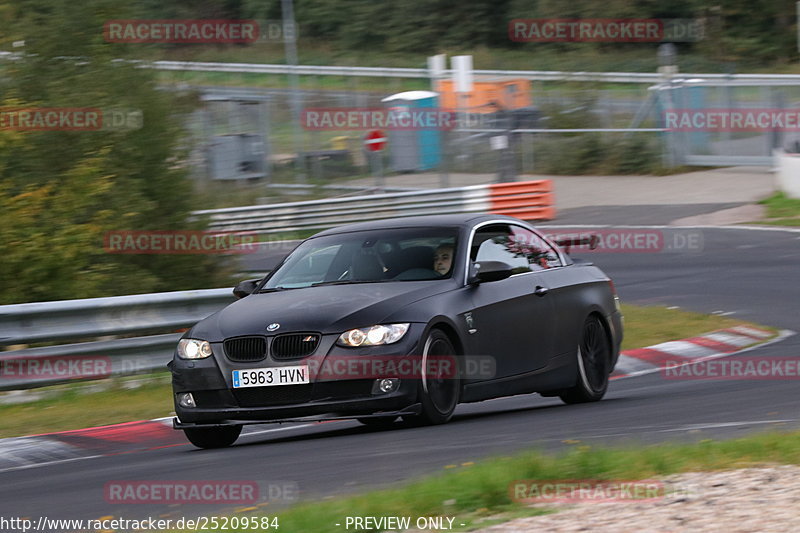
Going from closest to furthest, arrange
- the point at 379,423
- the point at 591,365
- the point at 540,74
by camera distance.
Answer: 1. the point at 379,423
2. the point at 591,365
3. the point at 540,74

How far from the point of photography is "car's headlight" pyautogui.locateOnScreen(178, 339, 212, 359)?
8.96 metres

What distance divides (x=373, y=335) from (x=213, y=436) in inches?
56.3

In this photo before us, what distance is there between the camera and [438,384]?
8.99 m

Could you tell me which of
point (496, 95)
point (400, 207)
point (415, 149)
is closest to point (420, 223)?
point (400, 207)

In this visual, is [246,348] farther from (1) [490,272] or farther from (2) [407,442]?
(1) [490,272]

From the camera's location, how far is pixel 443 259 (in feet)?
31.8

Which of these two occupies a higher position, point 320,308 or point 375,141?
point 375,141

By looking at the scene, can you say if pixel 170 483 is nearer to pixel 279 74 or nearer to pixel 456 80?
pixel 456 80

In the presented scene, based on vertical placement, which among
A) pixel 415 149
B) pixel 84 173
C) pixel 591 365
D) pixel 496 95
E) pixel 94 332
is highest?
pixel 496 95

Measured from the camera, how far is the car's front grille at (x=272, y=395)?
28.4 feet

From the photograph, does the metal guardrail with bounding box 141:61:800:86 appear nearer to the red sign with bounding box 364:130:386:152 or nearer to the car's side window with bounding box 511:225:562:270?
the red sign with bounding box 364:130:386:152

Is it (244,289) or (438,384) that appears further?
(244,289)

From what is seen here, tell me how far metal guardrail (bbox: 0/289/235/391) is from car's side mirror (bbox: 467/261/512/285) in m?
3.93

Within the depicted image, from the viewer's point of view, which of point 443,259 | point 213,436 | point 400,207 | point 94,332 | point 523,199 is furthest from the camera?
point 400,207
